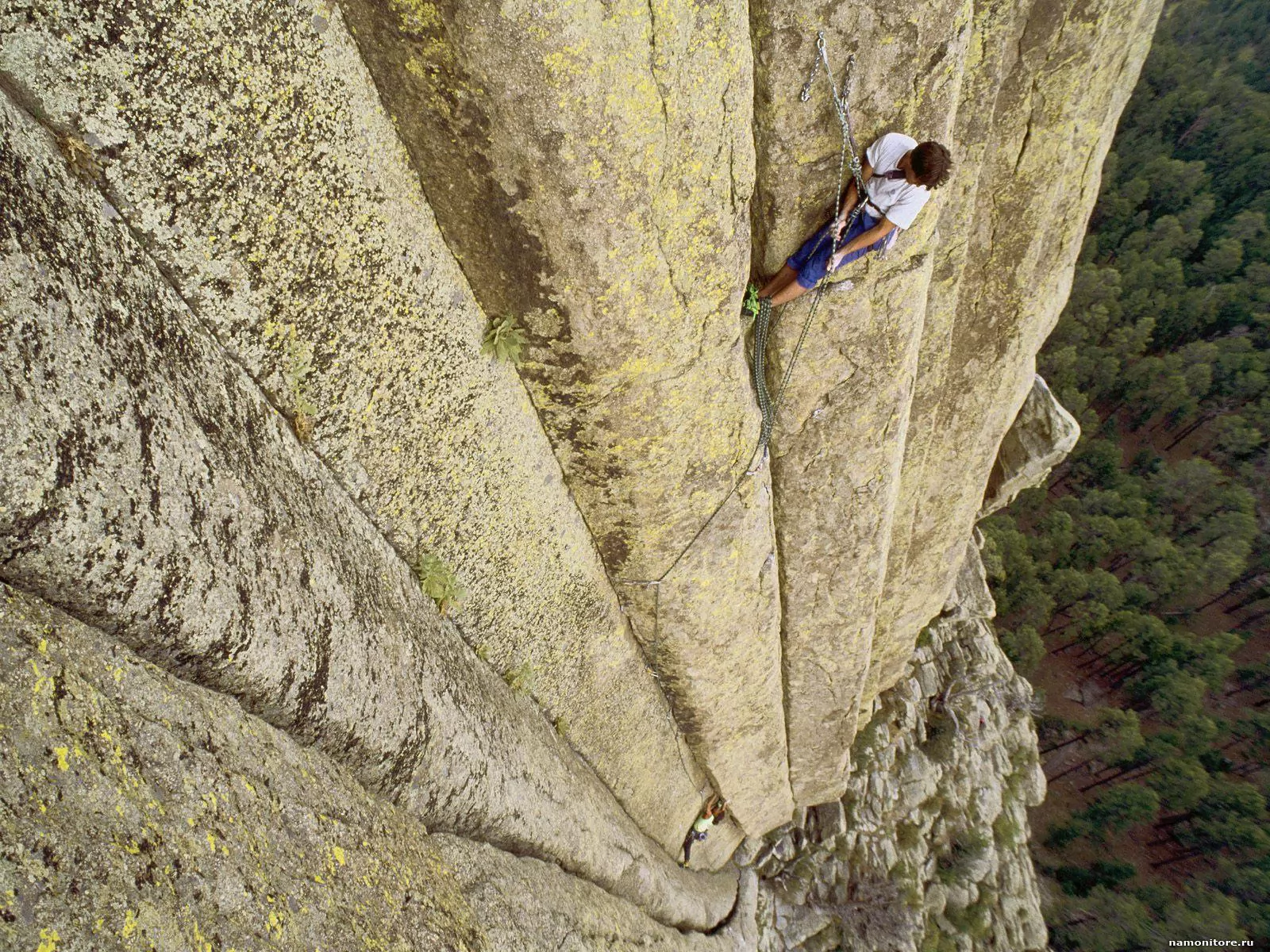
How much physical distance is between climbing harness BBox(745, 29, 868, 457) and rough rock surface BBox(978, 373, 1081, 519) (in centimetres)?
904

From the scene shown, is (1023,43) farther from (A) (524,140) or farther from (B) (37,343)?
(B) (37,343)

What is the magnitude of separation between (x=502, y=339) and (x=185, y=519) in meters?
2.42

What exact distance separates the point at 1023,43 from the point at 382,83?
247 inches

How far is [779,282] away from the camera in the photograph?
17.8 ft

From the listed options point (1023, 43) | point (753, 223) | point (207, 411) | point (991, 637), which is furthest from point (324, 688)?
point (991, 637)

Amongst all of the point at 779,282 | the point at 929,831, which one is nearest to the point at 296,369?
the point at 779,282

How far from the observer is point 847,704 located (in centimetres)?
1086

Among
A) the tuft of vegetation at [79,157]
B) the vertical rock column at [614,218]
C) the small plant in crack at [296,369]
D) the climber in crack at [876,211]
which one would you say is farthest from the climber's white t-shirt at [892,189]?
the tuft of vegetation at [79,157]

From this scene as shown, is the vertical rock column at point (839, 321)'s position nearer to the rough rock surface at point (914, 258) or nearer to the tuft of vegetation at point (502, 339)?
the rough rock surface at point (914, 258)

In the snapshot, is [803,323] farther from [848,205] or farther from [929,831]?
[929,831]

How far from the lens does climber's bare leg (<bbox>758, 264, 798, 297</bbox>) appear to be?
5367mm

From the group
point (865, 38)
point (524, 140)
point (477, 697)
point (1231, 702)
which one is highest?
point (524, 140)

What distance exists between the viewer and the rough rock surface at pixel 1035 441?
44.0 ft

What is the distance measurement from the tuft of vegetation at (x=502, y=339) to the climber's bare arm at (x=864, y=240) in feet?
8.61
